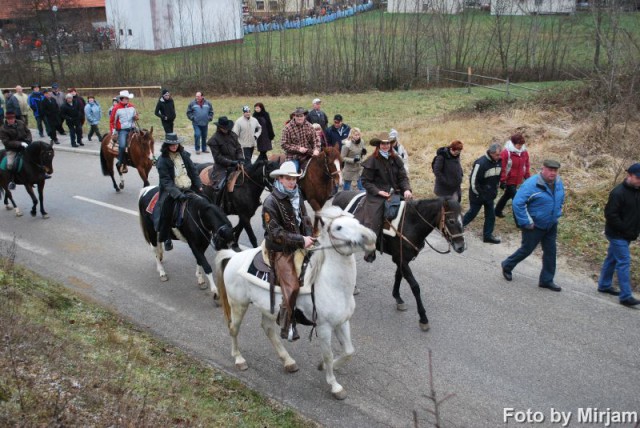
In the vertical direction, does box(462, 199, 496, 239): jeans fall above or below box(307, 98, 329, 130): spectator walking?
below

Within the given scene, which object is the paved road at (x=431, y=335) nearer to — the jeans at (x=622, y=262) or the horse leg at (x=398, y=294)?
the horse leg at (x=398, y=294)

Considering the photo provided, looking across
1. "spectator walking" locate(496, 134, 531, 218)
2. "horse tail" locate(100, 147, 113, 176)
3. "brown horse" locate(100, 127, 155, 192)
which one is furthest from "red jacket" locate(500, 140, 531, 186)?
"horse tail" locate(100, 147, 113, 176)

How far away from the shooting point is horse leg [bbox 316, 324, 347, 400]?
214 inches

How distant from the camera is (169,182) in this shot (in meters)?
7.89

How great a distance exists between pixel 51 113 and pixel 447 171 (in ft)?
51.7

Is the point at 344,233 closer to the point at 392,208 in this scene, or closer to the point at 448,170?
the point at 392,208

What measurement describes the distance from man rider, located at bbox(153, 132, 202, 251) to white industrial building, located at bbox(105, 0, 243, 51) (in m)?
32.1

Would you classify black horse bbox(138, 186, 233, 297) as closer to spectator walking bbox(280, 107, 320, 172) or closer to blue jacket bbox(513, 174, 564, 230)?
spectator walking bbox(280, 107, 320, 172)

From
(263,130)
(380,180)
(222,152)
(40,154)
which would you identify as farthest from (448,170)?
(40,154)

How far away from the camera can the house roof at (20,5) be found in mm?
36531

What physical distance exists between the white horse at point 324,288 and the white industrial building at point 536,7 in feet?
105

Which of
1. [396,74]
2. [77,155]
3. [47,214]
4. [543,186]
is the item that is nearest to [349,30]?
[396,74]

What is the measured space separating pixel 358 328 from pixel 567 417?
2693 millimetres

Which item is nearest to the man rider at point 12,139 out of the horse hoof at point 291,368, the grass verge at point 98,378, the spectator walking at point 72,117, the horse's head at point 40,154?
the horse's head at point 40,154
